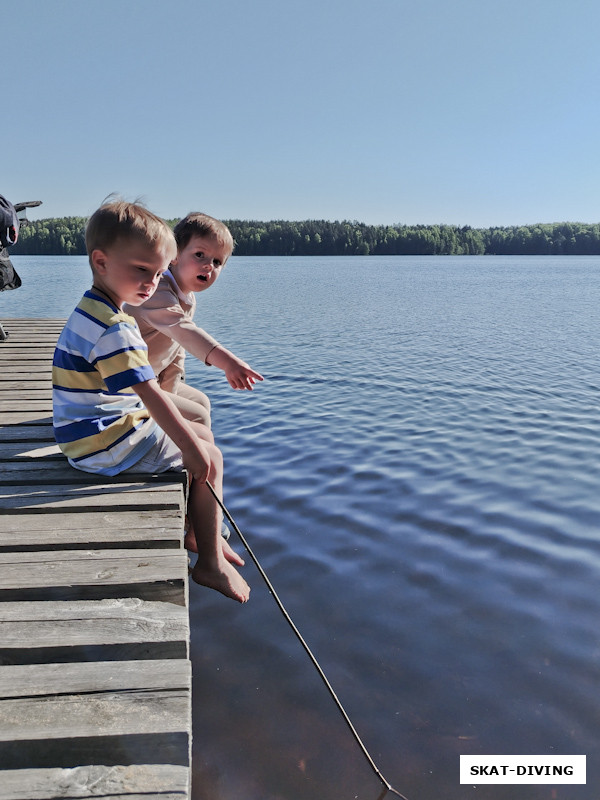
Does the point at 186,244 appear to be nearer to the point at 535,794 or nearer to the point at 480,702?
the point at 480,702

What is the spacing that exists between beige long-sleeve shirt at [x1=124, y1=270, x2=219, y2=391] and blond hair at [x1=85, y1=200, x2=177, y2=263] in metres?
0.54

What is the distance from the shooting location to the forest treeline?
89812 mm

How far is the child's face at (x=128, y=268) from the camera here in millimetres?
2900

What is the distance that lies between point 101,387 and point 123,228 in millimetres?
694

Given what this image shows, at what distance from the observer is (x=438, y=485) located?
5707 mm

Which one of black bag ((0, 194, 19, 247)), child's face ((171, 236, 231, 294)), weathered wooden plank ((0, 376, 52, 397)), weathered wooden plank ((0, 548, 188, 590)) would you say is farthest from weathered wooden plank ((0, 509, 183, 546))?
black bag ((0, 194, 19, 247))

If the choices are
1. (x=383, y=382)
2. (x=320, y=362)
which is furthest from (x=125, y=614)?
(x=320, y=362)

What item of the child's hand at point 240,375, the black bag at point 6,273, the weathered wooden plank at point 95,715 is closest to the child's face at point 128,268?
the child's hand at point 240,375

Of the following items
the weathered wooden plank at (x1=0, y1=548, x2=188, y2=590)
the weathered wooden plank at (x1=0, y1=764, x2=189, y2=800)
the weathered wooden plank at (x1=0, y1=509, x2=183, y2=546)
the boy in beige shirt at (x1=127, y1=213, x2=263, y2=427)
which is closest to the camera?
the weathered wooden plank at (x1=0, y1=764, x2=189, y2=800)

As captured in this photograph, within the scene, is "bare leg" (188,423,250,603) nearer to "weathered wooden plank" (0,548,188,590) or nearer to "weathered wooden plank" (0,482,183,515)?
"weathered wooden plank" (0,482,183,515)

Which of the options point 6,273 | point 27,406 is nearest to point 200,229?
point 27,406

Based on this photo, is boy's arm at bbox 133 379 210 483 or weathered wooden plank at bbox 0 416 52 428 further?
weathered wooden plank at bbox 0 416 52 428

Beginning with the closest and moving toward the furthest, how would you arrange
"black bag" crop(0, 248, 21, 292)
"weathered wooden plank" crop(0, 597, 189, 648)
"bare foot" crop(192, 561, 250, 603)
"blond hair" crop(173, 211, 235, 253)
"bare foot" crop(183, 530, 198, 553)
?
"weathered wooden plank" crop(0, 597, 189, 648), "bare foot" crop(192, 561, 250, 603), "bare foot" crop(183, 530, 198, 553), "blond hair" crop(173, 211, 235, 253), "black bag" crop(0, 248, 21, 292)

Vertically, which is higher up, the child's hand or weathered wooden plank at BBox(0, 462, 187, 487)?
the child's hand
